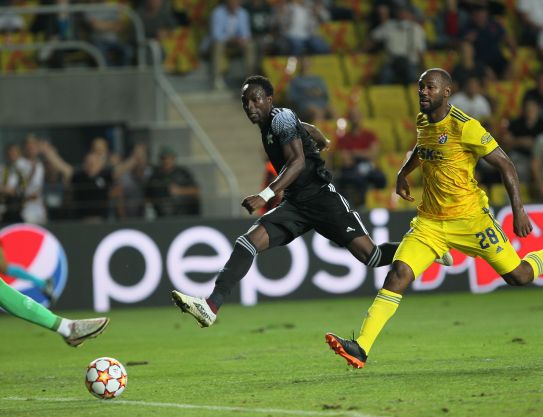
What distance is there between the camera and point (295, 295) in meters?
16.7

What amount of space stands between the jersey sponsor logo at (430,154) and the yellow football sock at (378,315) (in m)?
1.13

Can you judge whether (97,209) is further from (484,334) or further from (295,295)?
(484,334)

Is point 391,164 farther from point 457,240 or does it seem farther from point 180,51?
point 457,240

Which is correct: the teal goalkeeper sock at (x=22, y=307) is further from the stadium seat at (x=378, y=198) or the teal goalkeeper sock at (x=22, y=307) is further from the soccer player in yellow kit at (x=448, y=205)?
the stadium seat at (x=378, y=198)

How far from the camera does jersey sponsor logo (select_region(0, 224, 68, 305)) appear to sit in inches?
641

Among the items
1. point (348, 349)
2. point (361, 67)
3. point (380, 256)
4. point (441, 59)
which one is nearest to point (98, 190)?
point (361, 67)

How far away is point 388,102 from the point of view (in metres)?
20.6

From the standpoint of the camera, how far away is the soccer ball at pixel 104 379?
7.93 m

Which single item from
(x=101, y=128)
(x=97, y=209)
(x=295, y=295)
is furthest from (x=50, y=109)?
(x=295, y=295)

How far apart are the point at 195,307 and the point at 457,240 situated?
2.09 metres

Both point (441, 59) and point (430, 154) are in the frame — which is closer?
point (430, 154)

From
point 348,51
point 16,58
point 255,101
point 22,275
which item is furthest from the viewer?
point 348,51

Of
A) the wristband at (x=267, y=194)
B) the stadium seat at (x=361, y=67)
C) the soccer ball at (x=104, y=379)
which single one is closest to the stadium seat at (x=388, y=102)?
the stadium seat at (x=361, y=67)

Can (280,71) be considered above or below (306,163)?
below
